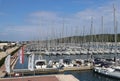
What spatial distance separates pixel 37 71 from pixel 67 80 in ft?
64.4

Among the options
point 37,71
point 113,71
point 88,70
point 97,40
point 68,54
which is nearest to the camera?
point 113,71

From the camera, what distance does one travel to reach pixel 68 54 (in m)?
90.6

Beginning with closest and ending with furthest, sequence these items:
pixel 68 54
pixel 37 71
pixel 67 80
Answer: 1. pixel 67 80
2. pixel 37 71
3. pixel 68 54

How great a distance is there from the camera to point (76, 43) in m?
122

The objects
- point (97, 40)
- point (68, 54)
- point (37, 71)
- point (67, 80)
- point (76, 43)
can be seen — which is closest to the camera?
point (67, 80)

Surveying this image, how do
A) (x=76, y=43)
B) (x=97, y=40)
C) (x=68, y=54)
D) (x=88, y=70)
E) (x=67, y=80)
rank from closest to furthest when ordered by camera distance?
(x=67, y=80)
(x=88, y=70)
(x=68, y=54)
(x=97, y=40)
(x=76, y=43)

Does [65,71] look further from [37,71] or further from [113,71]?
[113,71]

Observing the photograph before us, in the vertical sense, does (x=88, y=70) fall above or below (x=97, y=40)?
below

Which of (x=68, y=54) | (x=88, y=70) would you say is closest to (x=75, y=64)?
(x=88, y=70)

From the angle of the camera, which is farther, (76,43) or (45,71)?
(76,43)

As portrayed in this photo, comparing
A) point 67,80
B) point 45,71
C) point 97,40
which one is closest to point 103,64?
point 45,71

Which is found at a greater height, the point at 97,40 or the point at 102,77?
the point at 97,40

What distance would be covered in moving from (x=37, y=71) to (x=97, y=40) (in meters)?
64.3

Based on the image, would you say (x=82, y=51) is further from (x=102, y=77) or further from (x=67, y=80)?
(x=67, y=80)
